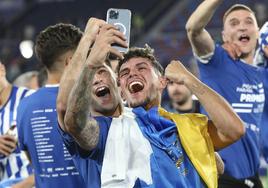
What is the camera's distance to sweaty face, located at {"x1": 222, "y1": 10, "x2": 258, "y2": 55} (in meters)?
5.84

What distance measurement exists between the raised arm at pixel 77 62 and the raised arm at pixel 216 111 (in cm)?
61

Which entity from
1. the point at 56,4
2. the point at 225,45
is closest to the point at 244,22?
the point at 225,45

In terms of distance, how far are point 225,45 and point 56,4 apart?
16940mm

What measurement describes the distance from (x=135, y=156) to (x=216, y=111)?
1.70ft

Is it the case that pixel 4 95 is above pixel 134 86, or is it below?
below

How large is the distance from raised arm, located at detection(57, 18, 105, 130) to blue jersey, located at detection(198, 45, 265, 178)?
2228mm

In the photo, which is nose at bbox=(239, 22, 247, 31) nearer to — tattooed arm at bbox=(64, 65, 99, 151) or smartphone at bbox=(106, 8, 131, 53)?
smartphone at bbox=(106, 8, 131, 53)

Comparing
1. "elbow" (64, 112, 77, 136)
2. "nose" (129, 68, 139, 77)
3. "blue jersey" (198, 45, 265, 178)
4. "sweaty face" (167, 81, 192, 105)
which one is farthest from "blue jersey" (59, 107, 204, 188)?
"sweaty face" (167, 81, 192, 105)

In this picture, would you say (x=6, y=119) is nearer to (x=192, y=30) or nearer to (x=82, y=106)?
(x=192, y=30)

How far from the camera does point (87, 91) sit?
3.51 meters

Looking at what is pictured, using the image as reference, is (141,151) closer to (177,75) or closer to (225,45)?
(177,75)

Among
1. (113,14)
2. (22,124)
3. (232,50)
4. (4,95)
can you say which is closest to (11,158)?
(4,95)

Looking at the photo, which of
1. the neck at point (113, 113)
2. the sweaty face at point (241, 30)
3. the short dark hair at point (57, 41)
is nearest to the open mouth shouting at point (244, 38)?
the sweaty face at point (241, 30)

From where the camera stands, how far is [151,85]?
401cm
